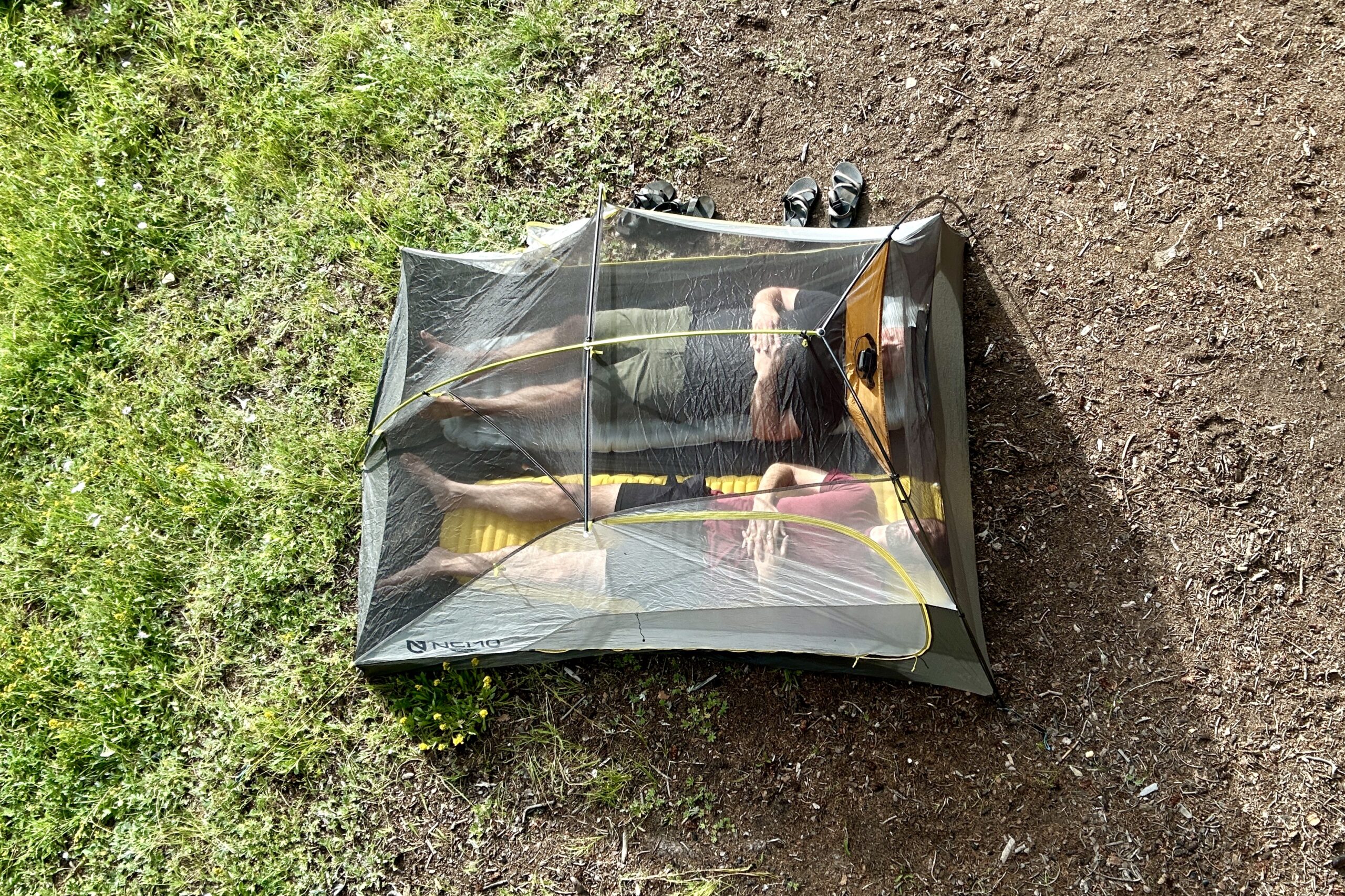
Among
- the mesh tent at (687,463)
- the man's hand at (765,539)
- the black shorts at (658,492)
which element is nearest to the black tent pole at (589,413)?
the mesh tent at (687,463)

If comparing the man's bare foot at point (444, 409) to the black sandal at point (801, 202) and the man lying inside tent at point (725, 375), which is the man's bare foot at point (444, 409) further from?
the black sandal at point (801, 202)

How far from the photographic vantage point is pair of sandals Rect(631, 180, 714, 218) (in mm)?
4355

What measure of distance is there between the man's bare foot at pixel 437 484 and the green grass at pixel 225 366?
86 cm

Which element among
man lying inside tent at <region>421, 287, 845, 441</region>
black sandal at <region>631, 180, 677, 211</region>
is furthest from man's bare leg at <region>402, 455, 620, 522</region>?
black sandal at <region>631, 180, 677, 211</region>

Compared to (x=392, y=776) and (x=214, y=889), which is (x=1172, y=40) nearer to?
(x=392, y=776)

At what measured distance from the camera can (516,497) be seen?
131 inches

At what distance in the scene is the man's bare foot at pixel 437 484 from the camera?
136 inches

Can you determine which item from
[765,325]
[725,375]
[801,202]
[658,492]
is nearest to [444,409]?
[658,492]

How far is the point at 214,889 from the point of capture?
12.3ft

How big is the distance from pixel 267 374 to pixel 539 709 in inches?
92.5

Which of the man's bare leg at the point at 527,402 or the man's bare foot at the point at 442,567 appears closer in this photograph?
the man's bare leg at the point at 527,402

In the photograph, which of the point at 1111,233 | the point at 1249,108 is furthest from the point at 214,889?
the point at 1249,108

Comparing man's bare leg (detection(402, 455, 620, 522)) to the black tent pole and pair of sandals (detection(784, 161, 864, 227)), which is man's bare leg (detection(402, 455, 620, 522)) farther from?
pair of sandals (detection(784, 161, 864, 227))

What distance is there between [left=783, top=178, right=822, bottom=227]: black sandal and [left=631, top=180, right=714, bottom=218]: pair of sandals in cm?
40
